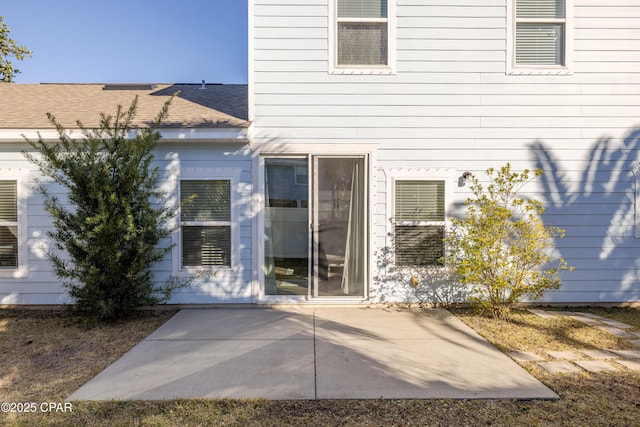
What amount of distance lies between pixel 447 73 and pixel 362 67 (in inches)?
48.8

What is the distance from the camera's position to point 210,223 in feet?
17.8

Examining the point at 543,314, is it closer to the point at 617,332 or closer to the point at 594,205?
→ the point at 617,332

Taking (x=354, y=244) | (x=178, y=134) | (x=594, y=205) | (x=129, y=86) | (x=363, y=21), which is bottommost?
(x=354, y=244)

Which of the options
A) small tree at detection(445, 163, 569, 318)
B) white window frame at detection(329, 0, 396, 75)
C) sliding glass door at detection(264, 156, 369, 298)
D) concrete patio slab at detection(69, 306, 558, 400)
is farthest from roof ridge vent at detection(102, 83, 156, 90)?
small tree at detection(445, 163, 569, 318)

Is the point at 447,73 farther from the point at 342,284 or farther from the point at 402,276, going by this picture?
the point at 342,284

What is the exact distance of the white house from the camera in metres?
5.42

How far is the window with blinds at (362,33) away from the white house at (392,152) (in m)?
0.02

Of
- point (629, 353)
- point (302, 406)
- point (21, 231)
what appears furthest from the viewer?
point (21, 231)

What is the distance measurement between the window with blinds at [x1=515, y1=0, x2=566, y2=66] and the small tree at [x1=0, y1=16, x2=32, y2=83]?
16489 mm

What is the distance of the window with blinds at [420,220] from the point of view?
5.49 metres

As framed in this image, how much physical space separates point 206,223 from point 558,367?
4.50 meters

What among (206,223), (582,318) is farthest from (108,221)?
(582,318)

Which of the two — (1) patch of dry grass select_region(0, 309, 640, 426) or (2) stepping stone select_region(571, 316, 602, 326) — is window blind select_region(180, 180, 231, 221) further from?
(2) stepping stone select_region(571, 316, 602, 326)

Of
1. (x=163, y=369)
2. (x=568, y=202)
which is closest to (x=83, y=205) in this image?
(x=163, y=369)
